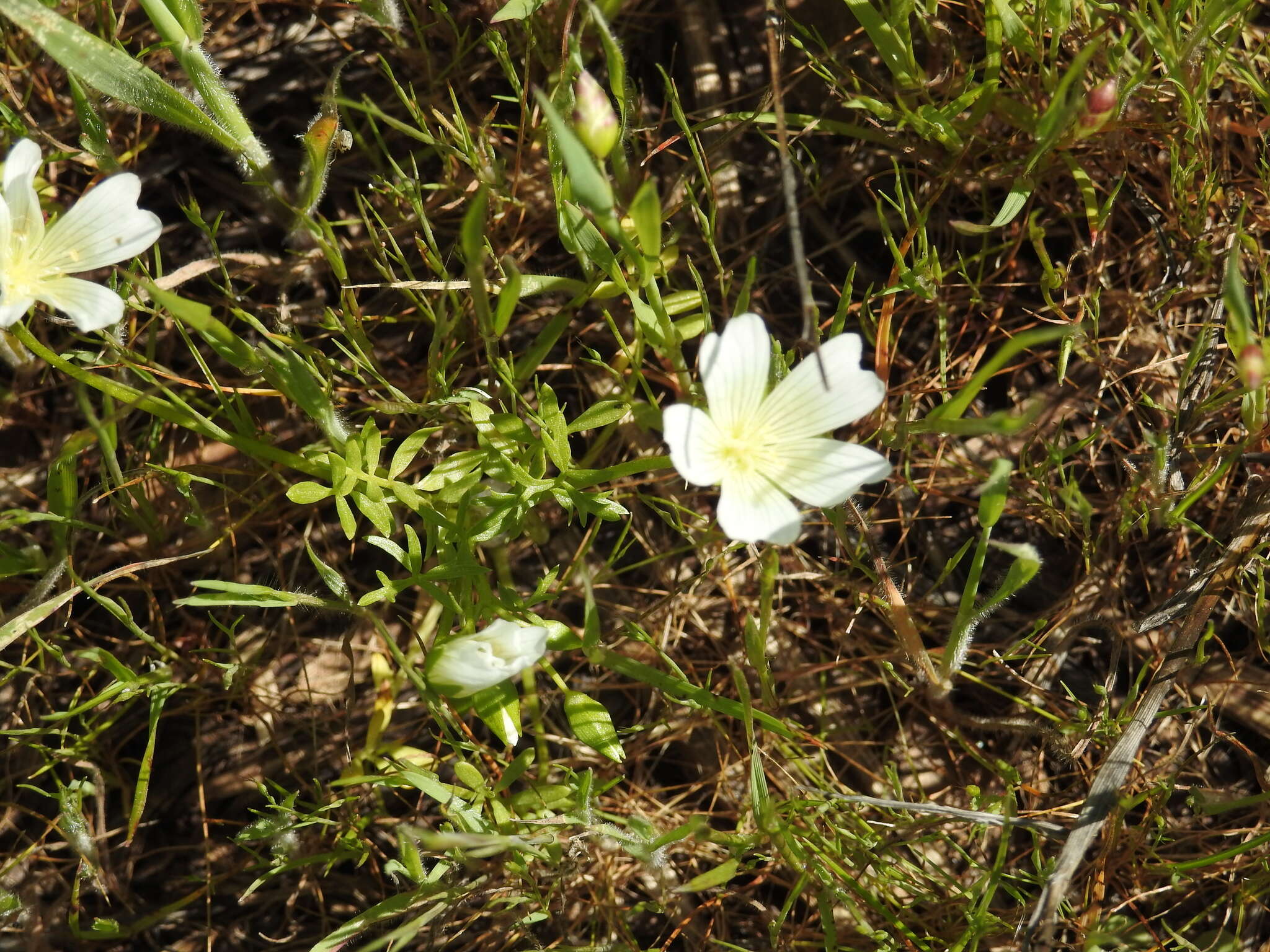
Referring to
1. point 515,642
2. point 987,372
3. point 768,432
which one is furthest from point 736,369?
point 515,642

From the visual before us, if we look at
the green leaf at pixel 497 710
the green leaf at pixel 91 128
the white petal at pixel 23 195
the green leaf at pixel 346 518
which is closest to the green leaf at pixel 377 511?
the green leaf at pixel 346 518

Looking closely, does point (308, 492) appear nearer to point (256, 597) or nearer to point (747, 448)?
point (256, 597)

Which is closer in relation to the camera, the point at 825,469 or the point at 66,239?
the point at 825,469

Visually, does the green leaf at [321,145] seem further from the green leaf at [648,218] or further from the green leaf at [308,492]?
the green leaf at [648,218]

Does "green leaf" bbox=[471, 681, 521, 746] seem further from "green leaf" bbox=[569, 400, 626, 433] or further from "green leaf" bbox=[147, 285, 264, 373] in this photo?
"green leaf" bbox=[147, 285, 264, 373]

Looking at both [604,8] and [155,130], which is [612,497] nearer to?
[604,8]

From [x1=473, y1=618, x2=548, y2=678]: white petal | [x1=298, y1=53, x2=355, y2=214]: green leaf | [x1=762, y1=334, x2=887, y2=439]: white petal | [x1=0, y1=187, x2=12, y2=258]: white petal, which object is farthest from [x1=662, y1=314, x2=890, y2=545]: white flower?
[x1=0, y1=187, x2=12, y2=258]: white petal
